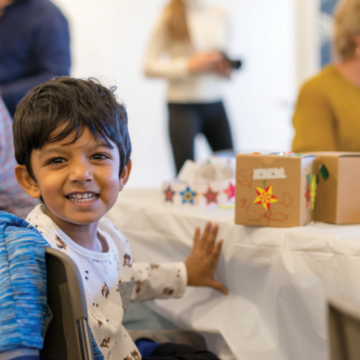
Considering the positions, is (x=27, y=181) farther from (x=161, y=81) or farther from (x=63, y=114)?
(x=161, y=81)

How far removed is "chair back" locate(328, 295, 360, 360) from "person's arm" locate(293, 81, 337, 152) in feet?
3.13

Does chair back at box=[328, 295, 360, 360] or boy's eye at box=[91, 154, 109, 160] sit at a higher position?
boy's eye at box=[91, 154, 109, 160]

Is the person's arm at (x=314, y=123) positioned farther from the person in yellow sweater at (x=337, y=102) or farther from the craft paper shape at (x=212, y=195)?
the craft paper shape at (x=212, y=195)

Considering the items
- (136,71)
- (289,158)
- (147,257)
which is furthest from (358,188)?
(136,71)

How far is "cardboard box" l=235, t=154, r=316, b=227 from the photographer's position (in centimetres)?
89

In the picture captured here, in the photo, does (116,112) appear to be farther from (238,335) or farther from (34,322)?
(238,335)

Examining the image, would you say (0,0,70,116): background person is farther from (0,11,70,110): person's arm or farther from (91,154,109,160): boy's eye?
(91,154,109,160): boy's eye

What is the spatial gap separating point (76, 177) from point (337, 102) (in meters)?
0.93

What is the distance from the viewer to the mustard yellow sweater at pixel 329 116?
1.34 meters

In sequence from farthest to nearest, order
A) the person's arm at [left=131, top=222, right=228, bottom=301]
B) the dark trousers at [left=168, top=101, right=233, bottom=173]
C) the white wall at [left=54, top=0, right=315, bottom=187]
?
the white wall at [left=54, top=0, right=315, bottom=187], the dark trousers at [left=168, top=101, right=233, bottom=173], the person's arm at [left=131, top=222, right=228, bottom=301]

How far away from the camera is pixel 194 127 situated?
197 centimetres

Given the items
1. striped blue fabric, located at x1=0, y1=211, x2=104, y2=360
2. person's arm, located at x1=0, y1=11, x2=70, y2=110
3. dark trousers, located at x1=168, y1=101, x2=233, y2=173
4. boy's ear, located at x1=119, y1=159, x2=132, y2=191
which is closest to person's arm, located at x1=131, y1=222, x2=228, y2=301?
boy's ear, located at x1=119, y1=159, x2=132, y2=191

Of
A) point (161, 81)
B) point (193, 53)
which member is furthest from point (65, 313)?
point (161, 81)

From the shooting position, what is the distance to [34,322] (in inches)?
22.0
